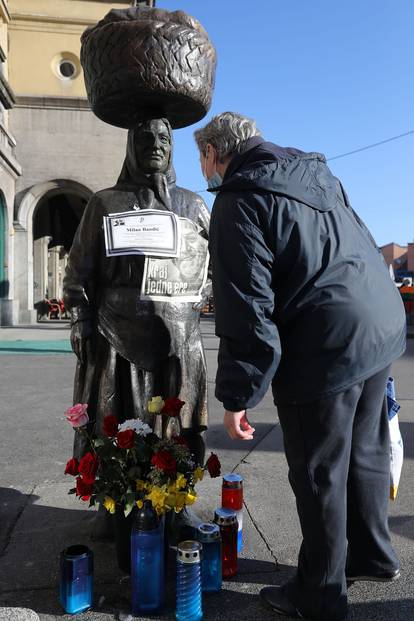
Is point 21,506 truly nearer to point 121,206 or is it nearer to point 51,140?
point 121,206

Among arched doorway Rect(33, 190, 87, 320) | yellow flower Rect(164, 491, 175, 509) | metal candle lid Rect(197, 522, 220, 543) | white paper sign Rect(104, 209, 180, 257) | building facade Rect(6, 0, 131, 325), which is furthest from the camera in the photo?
arched doorway Rect(33, 190, 87, 320)

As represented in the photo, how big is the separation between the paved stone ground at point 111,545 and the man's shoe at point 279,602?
0.04 m

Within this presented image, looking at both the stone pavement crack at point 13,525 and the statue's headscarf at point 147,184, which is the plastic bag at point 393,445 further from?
the stone pavement crack at point 13,525

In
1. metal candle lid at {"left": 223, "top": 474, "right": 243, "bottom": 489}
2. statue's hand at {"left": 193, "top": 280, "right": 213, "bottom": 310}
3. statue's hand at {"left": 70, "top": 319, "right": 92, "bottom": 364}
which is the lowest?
metal candle lid at {"left": 223, "top": 474, "right": 243, "bottom": 489}

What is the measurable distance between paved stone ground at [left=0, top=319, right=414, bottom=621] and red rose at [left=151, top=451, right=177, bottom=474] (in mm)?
561

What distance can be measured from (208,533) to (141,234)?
4.46ft

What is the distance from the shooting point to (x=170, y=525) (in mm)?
2785

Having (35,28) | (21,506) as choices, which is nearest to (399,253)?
(35,28)

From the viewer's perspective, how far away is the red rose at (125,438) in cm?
228

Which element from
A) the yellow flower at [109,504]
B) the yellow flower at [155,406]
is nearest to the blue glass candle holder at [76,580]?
the yellow flower at [109,504]

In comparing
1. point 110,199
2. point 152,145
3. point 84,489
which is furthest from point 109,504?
point 152,145

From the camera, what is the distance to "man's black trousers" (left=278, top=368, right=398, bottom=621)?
6.72 ft

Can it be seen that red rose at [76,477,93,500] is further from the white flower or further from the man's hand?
the man's hand

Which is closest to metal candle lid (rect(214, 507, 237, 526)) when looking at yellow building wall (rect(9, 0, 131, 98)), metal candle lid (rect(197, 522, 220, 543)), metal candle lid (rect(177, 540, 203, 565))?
metal candle lid (rect(197, 522, 220, 543))
